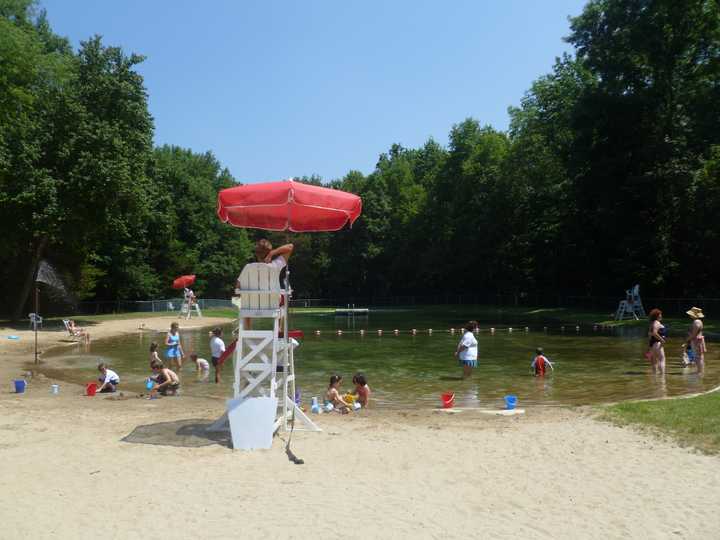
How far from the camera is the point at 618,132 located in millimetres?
46188

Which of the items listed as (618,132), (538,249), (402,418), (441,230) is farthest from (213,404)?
(441,230)

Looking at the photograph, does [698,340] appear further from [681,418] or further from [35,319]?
[35,319]

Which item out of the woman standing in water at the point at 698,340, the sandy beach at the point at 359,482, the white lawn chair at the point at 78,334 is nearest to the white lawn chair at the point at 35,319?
the white lawn chair at the point at 78,334

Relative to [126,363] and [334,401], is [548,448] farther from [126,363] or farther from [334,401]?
[126,363]

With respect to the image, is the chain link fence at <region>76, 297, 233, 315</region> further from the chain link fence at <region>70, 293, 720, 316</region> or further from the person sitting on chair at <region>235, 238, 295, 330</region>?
the person sitting on chair at <region>235, 238, 295, 330</region>

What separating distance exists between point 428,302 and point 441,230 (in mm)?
9317

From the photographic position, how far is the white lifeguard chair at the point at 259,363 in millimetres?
8008

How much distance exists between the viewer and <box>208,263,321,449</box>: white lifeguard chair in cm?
801

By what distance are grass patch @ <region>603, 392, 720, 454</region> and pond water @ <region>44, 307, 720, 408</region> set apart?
2.14 m

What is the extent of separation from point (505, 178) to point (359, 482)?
62.1 meters

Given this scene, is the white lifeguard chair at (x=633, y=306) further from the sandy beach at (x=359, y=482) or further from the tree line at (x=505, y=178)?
the sandy beach at (x=359, y=482)

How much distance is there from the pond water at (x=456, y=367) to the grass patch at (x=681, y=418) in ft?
7.04

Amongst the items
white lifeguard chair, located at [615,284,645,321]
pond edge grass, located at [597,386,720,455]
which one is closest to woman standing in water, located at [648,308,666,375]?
pond edge grass, located at [597,386,720,455]

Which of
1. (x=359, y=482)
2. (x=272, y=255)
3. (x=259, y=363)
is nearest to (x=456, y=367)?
(x=259, y=363)
